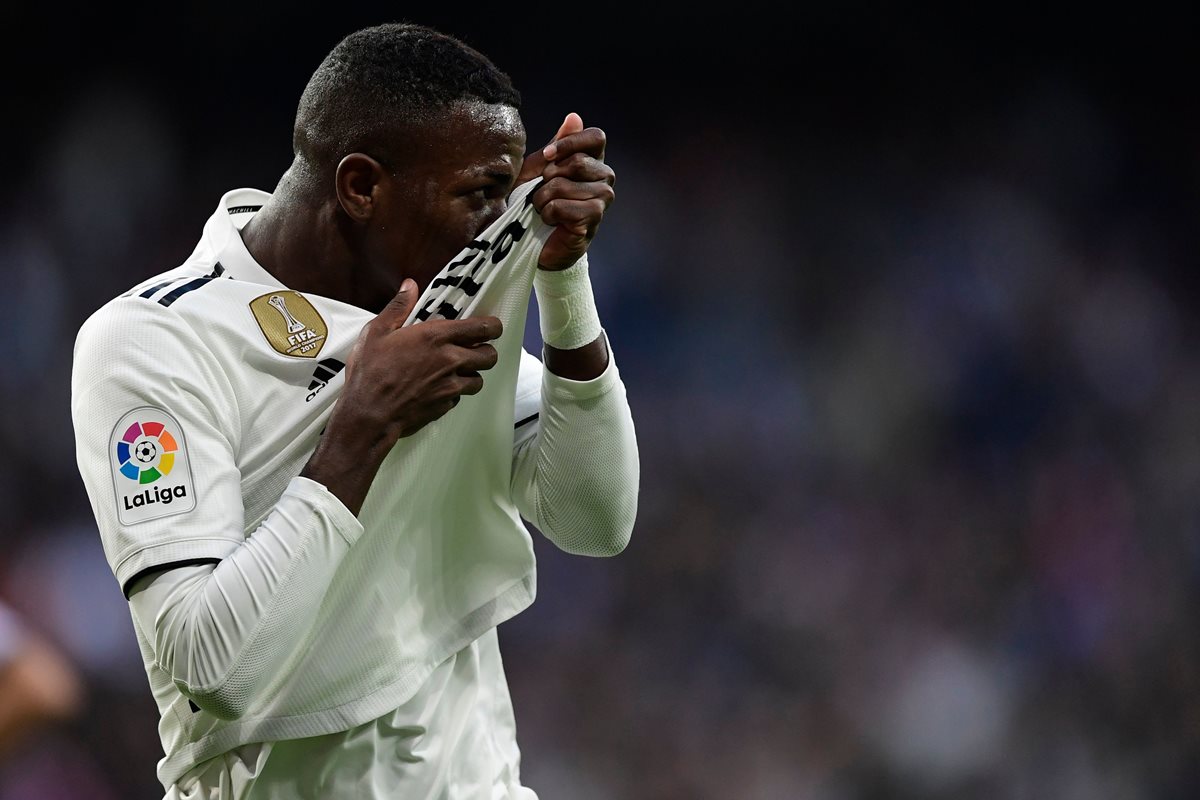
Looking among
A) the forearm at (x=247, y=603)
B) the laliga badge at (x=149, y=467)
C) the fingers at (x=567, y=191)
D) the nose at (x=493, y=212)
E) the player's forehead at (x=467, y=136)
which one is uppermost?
the player's forehead at (x=467, y=136)

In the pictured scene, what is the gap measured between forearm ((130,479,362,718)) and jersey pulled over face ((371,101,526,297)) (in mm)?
385

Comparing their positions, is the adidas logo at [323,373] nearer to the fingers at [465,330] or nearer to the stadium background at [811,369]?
the fingers at [465,330]

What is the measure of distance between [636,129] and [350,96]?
2.85 metres

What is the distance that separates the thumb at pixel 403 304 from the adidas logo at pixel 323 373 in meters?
0.11

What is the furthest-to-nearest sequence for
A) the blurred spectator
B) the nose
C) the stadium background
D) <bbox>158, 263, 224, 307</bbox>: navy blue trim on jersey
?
the stadium background
the nose
<bbox>158, 263, 224, 307</bbox>: navy blue trim on jersey
the blurred spectator

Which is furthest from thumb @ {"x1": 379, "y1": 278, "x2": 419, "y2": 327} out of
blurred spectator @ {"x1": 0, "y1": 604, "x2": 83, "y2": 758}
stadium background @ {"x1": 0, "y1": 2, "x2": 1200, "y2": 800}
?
stadium background @ {"x1": 0, "y1": 2, "x2": 1200, "y2": 800}

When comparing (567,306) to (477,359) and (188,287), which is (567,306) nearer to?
(477,359)

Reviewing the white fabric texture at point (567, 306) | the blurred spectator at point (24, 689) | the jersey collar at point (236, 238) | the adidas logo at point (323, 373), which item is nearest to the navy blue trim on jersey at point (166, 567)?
the blurred spectator at point (24, 689)

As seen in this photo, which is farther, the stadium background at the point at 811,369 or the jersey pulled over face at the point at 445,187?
the stadium background at the point at 811,369

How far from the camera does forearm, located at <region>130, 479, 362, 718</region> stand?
138cm

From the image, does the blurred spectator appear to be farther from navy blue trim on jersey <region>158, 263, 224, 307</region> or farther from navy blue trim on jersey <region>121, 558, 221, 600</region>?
navy blue trim on jersey <region>158, 263, 224, 307</region>

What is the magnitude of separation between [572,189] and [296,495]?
500mm

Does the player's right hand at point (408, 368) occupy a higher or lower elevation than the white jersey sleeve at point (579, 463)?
higher

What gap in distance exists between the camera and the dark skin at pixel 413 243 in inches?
58.2
